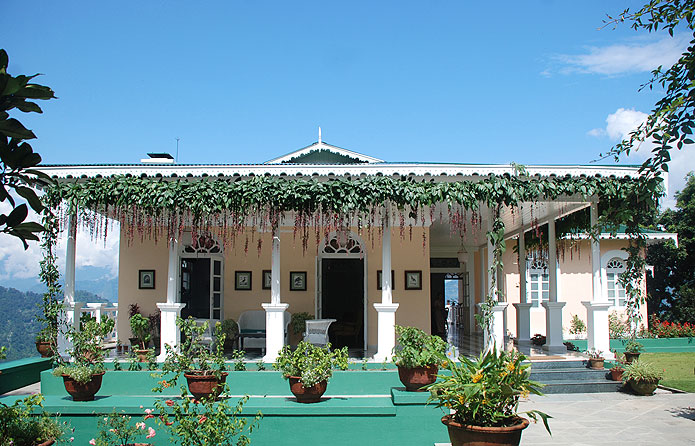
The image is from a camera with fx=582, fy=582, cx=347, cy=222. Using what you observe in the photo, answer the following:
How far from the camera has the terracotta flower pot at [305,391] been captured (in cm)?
628

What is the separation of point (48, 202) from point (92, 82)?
354 cm

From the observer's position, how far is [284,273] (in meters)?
11.8

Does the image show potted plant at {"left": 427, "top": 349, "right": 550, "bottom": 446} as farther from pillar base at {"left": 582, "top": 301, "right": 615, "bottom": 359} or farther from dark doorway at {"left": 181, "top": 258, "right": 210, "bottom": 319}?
dark doorway at {"left": 181, "top": 258, "right": 210, "bottom": 319}

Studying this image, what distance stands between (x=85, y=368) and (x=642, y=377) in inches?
306

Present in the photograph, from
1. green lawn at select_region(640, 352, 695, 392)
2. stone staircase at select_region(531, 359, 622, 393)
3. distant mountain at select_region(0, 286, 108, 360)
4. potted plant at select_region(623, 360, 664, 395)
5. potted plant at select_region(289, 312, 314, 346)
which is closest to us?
potted plant at select_region(623, 360, 664, 395)

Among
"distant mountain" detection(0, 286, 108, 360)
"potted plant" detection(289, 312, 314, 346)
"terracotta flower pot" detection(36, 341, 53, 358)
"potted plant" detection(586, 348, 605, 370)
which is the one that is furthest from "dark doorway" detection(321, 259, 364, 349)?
"distant mountain" detection(0, 286, 108, 360)

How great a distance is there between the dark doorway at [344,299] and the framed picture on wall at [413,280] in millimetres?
926

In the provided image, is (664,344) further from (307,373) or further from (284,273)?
(307,373)

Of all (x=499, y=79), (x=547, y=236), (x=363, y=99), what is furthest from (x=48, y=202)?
(x=547, y=236)

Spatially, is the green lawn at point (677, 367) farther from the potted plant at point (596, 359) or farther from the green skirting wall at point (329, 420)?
the green skirting wall at point (329, 420)

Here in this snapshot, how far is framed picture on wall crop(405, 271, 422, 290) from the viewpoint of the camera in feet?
38.1

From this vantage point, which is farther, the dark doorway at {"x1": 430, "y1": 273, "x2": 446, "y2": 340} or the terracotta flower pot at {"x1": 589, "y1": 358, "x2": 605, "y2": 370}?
the dark doorway at {"x1": 430, "y1": 273, "x2": 446, "y2": 340}

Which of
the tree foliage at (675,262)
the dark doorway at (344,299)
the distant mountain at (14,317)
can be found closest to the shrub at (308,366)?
the dark doorway at (344,299)

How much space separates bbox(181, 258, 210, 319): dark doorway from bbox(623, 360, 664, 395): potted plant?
7.74m
